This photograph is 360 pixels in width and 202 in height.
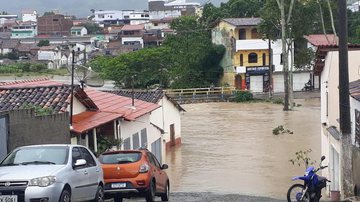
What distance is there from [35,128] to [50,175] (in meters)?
6.35

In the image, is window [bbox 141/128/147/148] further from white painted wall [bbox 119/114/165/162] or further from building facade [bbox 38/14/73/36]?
building facade [bbox 38/14/73/36]

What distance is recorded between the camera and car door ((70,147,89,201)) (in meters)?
14.0

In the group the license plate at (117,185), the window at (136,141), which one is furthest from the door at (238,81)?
the license plate at (117,185)

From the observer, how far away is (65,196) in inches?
531

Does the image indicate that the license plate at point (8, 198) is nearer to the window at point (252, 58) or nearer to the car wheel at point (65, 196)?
the car wheel at point (65, 196)

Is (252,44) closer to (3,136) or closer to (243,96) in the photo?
(243,96)

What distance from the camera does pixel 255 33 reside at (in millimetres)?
80500

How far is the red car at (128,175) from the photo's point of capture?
18.1 meters

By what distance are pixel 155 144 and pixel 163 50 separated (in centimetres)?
4398

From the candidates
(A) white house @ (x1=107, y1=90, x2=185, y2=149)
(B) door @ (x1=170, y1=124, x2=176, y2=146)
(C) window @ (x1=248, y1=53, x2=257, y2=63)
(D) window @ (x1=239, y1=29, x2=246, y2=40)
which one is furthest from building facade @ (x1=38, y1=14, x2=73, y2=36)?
(B) door @ (x1=170, y1=124, x2=176, y2=146)

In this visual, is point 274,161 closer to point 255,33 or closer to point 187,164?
point 187,164

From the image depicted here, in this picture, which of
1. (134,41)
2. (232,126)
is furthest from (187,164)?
(134,41)

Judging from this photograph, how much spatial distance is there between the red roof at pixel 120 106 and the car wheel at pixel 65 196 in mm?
13151

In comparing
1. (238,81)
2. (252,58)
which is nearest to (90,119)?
(252,58)
